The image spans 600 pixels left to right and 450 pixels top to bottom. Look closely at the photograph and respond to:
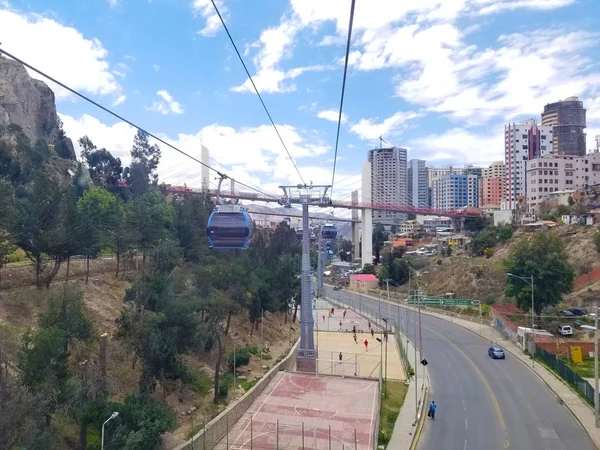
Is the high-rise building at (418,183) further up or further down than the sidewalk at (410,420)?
further up

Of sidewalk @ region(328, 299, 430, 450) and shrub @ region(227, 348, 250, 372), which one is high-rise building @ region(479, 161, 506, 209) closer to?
sidewalk @ region(328, 299, 430, 450)

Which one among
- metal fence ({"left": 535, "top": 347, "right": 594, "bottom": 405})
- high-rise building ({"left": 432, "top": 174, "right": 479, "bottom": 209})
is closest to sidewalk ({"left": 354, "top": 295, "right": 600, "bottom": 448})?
metal fence ({"left": 535, "top": 347, "right": 594, "bottom": 405})

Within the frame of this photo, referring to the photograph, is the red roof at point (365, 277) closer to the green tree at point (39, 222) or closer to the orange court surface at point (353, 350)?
the orange court surface at point (353, 350)

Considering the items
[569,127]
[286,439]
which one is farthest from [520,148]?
[286,439]

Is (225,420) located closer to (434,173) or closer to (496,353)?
(496,353)

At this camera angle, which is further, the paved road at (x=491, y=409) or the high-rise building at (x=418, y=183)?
the high-rise building at (x=418, y=183)

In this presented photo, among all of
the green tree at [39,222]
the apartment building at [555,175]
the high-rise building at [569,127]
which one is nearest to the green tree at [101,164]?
the green tree at [39,222]

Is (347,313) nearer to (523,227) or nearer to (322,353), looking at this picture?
(322,353)
